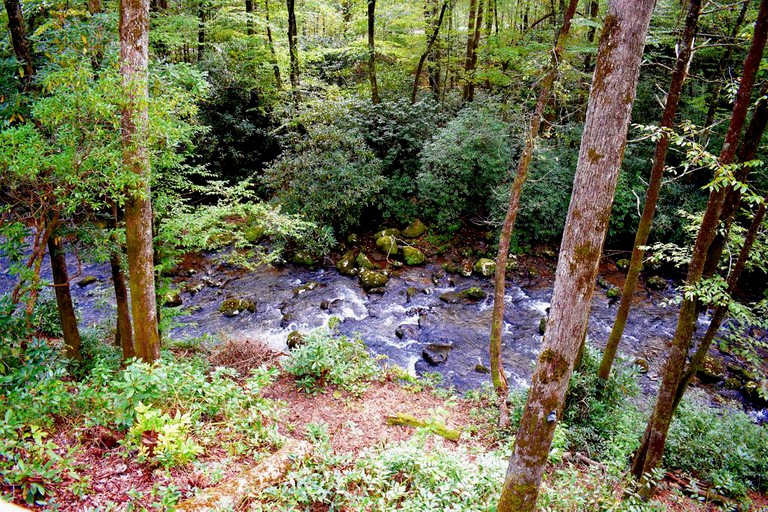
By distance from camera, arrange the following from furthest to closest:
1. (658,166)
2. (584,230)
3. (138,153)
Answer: (658,166) < (138,153) < (584,230)

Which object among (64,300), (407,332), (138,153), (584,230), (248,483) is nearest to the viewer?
(584,230)

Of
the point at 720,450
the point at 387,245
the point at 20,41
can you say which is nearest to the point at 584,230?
the point at 720,450

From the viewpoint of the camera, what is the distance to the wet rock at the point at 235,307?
37.6 feet

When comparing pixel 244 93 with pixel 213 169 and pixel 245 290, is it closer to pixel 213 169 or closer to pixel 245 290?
pixel 213 169

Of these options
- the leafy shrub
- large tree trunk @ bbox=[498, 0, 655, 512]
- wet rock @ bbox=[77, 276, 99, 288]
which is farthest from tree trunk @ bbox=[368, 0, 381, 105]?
large tree trunk @ bbox=[498, 0, 655, 512]

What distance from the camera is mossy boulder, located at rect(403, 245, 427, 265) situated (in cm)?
1425

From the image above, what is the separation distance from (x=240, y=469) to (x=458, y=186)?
1239 cm

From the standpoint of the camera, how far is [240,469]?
4.17 m

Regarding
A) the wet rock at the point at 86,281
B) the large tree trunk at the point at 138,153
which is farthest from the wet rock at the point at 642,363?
the wet rock at the point at 86,281

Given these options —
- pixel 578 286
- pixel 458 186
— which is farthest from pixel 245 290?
pixel 578 286

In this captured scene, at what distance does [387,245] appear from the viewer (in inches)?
576

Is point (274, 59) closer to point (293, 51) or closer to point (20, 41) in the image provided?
point (293, 51)

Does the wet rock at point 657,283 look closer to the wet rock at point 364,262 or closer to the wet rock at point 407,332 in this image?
the wet rock at point 407,332

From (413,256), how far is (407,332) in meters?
3.87
